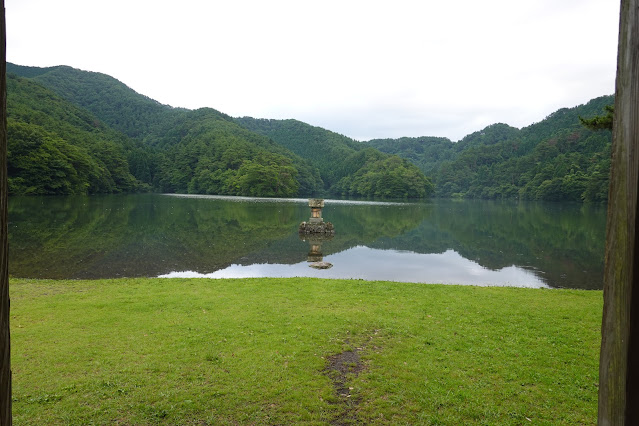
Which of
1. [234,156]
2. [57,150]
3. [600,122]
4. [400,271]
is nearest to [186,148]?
[234,156]

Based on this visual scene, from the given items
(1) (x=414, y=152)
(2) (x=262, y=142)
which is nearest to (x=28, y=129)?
(2) (x=262, y=142)

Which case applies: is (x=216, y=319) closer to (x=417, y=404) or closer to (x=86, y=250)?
(x=417, y=404)

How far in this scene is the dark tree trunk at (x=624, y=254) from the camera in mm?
1292

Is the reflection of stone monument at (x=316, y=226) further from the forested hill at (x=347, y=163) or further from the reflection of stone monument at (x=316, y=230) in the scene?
the forested hill at (x=347, y=163)

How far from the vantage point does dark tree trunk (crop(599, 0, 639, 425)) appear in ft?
4.24

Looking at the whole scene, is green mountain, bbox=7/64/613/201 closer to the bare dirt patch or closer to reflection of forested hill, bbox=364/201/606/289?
reflection of forested hill, bbox=364/201/606/289

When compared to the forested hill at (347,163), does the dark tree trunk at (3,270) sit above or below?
below

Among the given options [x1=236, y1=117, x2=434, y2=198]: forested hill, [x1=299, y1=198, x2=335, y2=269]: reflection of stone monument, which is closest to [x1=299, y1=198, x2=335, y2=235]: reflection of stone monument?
[x1=299, y1=198, x2=335, y2=269]: reflection of stone monument

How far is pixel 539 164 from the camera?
322ft

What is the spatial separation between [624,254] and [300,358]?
5360 millimetres

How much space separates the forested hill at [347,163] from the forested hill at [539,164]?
19.2 meters

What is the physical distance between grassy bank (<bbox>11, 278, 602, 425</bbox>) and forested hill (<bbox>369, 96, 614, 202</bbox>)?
75.0m

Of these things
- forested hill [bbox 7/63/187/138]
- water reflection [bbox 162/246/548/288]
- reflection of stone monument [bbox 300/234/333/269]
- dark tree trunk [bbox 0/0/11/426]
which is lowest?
water reflection [bbox 162/246/548/288]

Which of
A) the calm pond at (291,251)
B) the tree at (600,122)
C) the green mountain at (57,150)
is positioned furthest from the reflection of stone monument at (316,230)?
the green mountain at (57,150)
